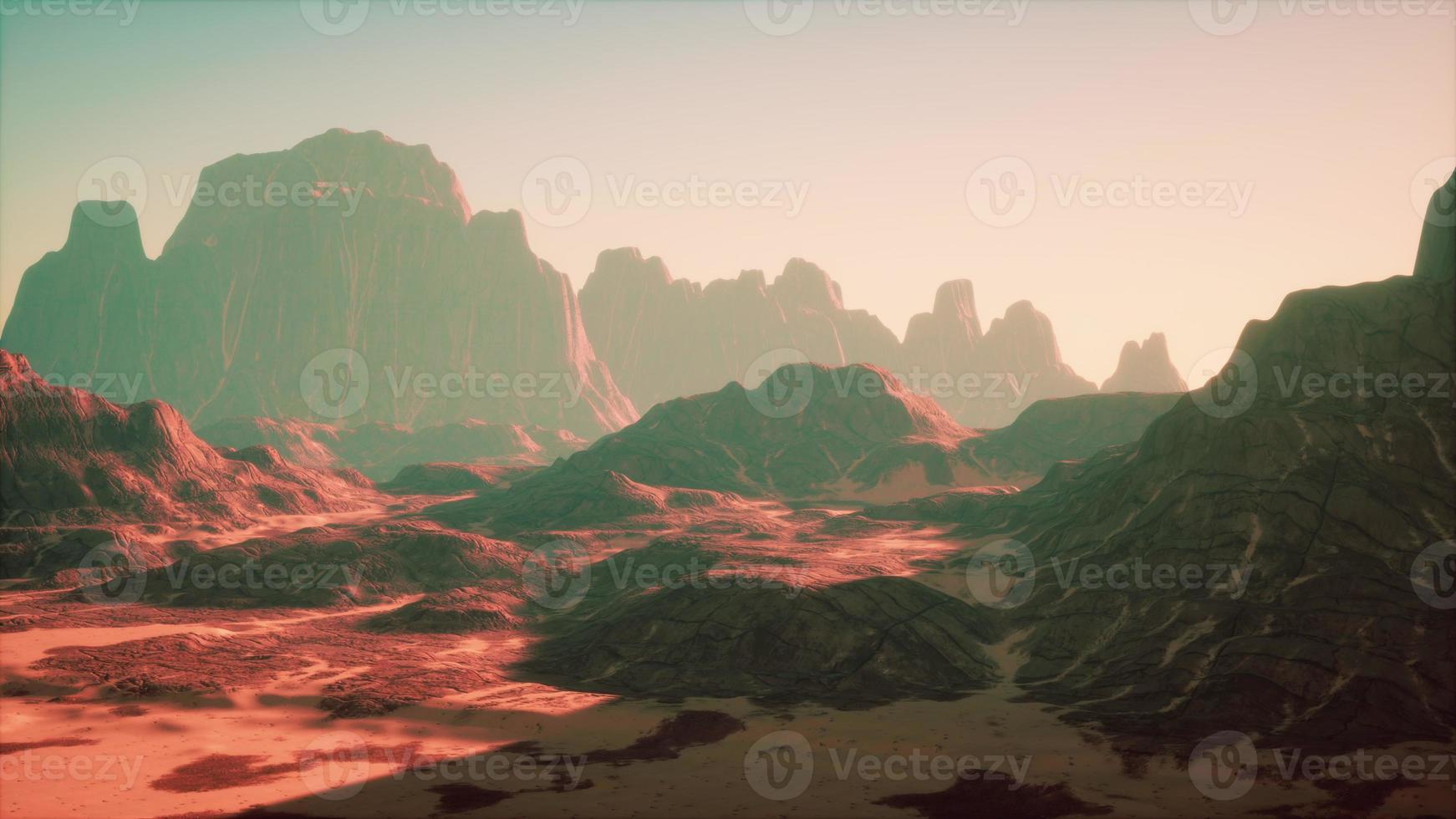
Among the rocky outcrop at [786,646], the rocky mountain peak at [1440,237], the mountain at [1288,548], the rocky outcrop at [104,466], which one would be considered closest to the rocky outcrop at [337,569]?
Result: the rocky outcrop at [104,466]

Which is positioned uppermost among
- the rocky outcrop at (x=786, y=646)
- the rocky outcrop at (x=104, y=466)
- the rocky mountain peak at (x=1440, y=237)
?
the rocky mountain peak at (x=1440, y=237)

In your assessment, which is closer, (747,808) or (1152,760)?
(747,808)

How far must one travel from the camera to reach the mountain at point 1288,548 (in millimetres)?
62156

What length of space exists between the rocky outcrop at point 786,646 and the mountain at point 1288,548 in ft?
22.8

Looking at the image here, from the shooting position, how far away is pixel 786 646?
3204 inches

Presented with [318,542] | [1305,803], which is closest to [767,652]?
[1305,803]

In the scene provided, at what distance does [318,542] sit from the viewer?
410 feet

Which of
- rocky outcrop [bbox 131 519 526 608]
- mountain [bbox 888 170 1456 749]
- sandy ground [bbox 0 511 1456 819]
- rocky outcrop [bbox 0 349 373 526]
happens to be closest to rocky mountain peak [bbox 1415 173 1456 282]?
mountain [bbox 888 170 1456 749]

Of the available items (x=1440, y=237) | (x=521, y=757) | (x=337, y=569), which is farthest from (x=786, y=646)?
(x=1440, y=237)

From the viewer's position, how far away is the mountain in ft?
204

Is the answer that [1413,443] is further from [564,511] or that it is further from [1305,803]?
[564,511]

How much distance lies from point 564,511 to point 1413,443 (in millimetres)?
126776

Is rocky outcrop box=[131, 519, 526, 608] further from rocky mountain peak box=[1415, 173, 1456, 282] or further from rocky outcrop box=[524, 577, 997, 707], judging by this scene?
rocky mountain peak box=[1415, 173, 1456, 282]

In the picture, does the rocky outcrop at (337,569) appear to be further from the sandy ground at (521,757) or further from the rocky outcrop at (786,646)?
the rocky outcrop at (786,646)
